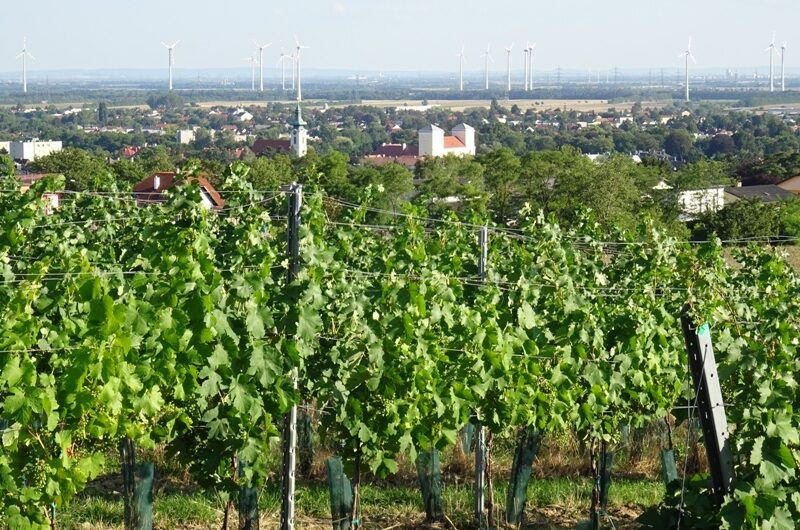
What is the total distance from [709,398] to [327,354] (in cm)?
397

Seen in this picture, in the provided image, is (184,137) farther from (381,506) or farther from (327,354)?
(327,354)

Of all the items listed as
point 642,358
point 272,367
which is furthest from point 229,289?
point 642,358

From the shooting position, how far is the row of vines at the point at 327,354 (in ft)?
25.3

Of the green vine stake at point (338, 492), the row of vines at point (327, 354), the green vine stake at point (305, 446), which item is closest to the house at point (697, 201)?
the green vine stake at point (305, 446)

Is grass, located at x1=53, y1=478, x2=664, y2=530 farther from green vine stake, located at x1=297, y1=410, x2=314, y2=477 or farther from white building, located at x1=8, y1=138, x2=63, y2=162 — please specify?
white building, located at x1=8, y1=138, x2=63, y2=162

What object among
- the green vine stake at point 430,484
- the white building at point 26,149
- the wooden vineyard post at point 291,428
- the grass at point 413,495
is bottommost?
the white building at point 26,149

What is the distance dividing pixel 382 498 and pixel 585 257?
3900mm

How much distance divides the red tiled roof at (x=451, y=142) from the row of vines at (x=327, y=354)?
151 metres

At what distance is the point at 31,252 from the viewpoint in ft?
41.0

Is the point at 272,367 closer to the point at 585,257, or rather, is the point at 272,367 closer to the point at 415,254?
the point at 415,254

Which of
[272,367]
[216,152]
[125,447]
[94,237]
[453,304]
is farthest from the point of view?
[216,152]

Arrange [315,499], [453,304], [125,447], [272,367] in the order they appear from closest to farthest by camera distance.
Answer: [272,367], [453,304], [125,447], [315,499]

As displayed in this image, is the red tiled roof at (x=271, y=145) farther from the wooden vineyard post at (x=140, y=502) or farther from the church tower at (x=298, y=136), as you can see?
the wooden vineyard post at (x=140, y=502)

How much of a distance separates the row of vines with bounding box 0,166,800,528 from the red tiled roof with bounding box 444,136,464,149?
15116cm
